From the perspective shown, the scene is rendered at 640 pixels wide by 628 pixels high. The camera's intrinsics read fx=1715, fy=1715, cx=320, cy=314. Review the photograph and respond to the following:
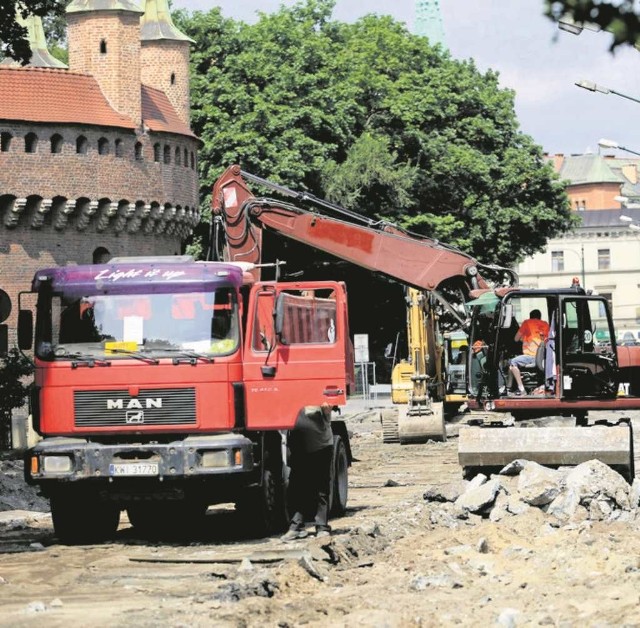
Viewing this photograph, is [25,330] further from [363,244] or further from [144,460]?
[363,244]

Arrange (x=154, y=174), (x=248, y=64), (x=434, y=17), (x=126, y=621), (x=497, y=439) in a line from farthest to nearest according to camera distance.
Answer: (x=434, y=17) → (x=248, y=64) → (x=154, y=174) → (x=497, y=439) → (x=126, y=621)

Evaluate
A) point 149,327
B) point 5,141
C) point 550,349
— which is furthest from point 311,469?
point 5,141

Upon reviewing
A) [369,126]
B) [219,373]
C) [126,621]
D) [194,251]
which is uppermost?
[369,126]

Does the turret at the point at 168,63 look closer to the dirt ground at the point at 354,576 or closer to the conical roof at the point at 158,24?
the conical roof at the point at 158,24

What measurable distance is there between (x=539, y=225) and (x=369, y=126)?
7965 mm

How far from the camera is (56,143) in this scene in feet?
184

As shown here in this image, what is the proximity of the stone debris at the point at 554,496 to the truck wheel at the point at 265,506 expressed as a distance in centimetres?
164

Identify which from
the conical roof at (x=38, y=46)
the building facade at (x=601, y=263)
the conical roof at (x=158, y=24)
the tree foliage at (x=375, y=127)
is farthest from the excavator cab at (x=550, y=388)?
the building facade at (x=601, y=263)

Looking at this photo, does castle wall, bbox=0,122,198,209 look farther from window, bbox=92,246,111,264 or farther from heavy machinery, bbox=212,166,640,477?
heavy machinery, bbox=212,166,640,477

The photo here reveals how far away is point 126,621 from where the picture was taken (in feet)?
39.9

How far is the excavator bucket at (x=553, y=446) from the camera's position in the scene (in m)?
19.5

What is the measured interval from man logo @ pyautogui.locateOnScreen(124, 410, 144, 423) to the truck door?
42.0 inches

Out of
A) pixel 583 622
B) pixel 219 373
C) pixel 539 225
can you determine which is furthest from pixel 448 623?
pixel 539 225

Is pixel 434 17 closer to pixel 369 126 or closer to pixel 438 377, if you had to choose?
pixel 369 126
